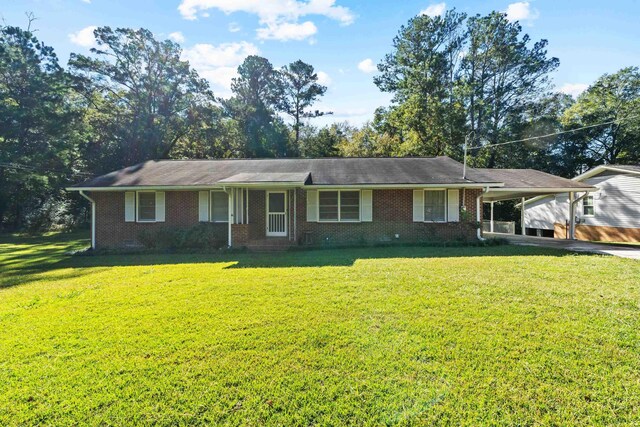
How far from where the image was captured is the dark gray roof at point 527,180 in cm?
1400

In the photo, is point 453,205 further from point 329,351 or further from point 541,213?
point 541,213

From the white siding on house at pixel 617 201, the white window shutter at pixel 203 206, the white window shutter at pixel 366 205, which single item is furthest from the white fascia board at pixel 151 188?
the white siding on house at pixel 617 201

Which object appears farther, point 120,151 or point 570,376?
point 120,151

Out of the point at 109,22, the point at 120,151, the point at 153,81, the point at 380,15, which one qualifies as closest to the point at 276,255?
the point at 380,15

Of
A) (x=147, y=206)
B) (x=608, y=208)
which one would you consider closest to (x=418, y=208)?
(x=147, y=206)

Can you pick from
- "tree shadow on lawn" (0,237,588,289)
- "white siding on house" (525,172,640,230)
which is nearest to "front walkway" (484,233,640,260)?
"tree shadow on lawn" (0,237,588,289)

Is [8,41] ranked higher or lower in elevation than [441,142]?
higher

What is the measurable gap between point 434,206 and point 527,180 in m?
6.05

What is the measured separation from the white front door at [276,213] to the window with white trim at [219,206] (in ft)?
5.85

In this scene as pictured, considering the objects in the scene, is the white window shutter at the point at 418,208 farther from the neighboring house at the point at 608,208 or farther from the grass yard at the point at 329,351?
the neighboring house at the point at 608,208

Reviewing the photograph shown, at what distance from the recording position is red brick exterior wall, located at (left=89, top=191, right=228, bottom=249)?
1291 centimetres

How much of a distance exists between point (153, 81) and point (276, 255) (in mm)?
26005

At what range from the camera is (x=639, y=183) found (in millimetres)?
15508

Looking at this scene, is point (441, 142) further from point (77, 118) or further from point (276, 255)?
point (77, 118)
